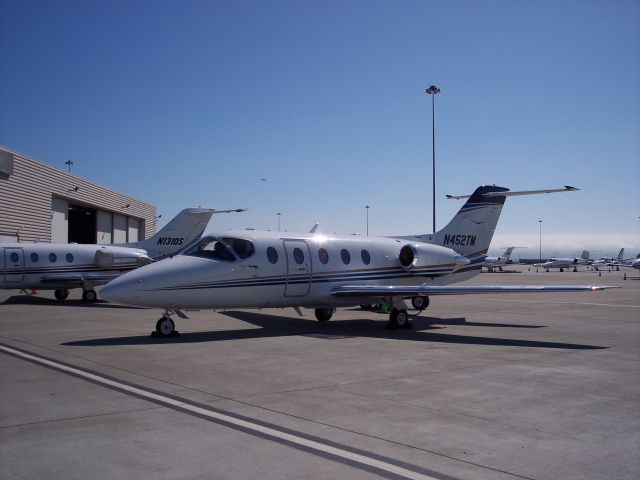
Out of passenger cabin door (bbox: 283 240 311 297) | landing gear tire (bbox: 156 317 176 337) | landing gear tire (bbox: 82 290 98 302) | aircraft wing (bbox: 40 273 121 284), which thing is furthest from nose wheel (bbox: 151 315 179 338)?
landing gear tire (bbox: 82 290 98 302)

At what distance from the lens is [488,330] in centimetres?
1577

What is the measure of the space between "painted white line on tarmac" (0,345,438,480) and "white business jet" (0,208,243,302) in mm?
18066

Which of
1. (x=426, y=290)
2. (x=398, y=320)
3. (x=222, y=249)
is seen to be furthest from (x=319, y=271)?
(x=222, y=249)

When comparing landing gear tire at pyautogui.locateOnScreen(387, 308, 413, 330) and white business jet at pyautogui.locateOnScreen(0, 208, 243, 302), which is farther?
white business jet at pyautogui.locateOnScreen(0, 208, 243, 302)

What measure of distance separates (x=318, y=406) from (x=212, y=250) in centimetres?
780

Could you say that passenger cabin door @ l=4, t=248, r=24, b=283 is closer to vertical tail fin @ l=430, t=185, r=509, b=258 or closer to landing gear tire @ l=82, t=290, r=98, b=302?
landing gear tire @ l=82, t=290, r=98, b=302

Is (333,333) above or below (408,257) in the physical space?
below

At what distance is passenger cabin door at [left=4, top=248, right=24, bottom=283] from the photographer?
1003 inches

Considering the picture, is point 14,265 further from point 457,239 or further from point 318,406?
point 318,406

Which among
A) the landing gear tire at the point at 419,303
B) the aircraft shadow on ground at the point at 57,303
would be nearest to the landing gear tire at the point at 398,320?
the landing gear tire at the point at 419,303

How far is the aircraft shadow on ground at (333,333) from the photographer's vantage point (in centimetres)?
1280

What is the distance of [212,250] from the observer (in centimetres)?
1433

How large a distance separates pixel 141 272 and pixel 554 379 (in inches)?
333

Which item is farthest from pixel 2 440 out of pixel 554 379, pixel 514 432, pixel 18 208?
pixel 18 208
